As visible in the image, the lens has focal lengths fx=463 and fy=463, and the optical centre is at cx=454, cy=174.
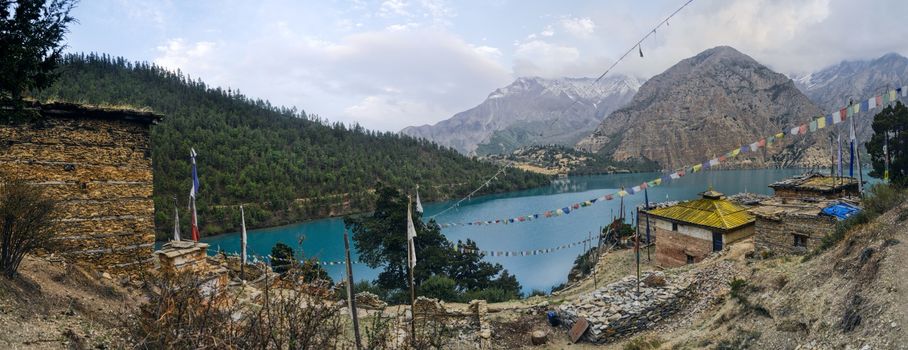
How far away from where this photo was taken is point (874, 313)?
6309 millimetres

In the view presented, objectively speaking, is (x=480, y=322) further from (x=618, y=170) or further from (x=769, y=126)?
(x=769, y=126)

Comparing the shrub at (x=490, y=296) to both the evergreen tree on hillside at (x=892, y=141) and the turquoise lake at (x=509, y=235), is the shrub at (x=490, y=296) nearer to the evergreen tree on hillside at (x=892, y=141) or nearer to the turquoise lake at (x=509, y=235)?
the turquoise lake at (x=509, y=235)

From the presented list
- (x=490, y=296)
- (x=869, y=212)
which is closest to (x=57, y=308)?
(x=490, y=296)

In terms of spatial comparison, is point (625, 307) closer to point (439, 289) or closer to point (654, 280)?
point (654, 280)

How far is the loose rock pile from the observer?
36.9ft

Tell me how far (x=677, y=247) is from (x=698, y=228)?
4.56 ft

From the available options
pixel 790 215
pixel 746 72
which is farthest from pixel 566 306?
pixel 746 72

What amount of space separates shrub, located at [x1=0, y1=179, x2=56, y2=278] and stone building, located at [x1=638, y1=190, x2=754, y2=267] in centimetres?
1788

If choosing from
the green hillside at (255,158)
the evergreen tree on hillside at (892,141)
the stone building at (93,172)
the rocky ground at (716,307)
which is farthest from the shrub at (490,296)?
the green hillside at (255,158)

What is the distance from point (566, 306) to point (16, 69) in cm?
1205

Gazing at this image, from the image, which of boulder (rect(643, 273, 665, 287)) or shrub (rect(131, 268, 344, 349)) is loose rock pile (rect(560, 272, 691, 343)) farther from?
shrub (rect(131, 268, 344, 349))

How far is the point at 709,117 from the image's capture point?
541ft

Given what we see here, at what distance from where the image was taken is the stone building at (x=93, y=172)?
9016mm

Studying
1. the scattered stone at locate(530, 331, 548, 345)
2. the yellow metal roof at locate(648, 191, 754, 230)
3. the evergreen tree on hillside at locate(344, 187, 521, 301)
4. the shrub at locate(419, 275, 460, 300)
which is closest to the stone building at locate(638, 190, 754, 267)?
the yellow metal roof at locate(648, 191, 754, 230)
